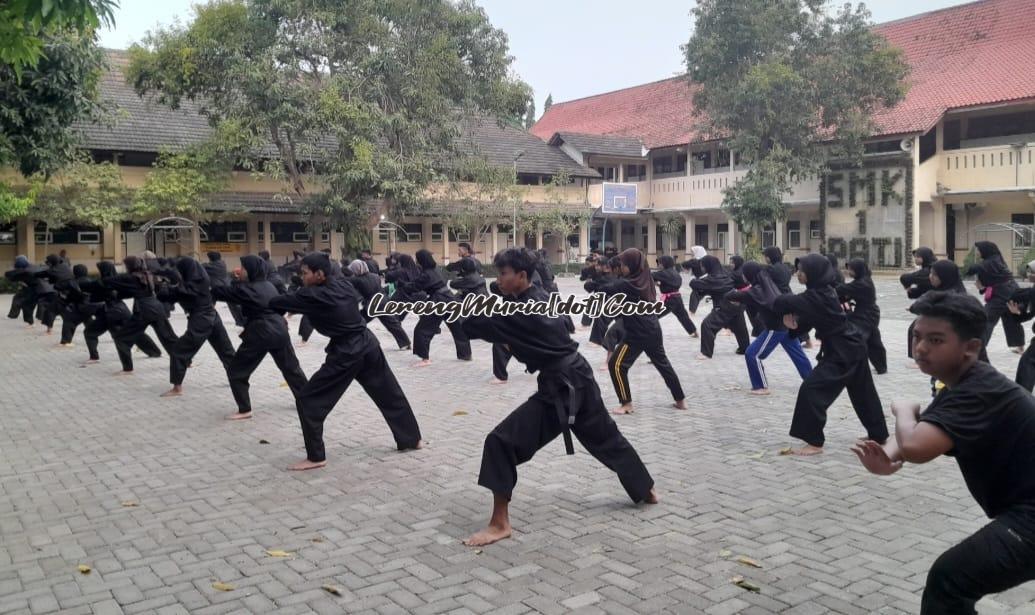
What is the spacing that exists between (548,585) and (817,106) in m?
30.1

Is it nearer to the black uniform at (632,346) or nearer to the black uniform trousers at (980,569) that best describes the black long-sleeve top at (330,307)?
the black uniform at (632,346)

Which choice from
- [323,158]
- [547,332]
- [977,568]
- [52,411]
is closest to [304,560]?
[547,332]

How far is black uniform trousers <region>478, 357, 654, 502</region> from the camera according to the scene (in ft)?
16.7

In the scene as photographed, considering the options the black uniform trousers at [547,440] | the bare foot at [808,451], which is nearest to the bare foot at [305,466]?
the black uniform trousers at [547,440]

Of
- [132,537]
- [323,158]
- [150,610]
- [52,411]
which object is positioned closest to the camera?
[150,610]

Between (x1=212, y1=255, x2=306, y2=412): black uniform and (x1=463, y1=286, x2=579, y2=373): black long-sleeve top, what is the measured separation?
3789mm

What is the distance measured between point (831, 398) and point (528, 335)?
9.72 feet

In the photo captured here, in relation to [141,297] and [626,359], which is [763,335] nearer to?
[626,359]

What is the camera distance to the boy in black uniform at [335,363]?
6.80 meters

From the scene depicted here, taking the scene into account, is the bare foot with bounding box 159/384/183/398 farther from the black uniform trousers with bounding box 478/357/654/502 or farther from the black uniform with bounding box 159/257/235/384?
the black uniform trousers with bounding box 478/357/654/502

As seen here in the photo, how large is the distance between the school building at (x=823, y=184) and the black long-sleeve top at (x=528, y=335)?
24173mm

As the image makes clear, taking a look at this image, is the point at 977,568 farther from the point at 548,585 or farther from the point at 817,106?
the point at 817,106

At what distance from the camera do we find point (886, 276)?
104 ft

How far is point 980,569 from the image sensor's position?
2963 mm
